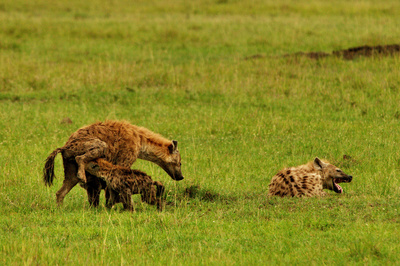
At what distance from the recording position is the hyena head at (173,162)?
8.20m

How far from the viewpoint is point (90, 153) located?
23.4ft

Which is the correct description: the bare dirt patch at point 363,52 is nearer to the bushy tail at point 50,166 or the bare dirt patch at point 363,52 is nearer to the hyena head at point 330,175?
the hyena head at point 330,175

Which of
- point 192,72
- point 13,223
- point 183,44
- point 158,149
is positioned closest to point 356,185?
point 158,149

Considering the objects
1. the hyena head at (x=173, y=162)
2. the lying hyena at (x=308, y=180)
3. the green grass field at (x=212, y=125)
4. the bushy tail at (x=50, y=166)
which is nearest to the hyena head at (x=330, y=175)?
the lying hyena at (x=308, y=180)

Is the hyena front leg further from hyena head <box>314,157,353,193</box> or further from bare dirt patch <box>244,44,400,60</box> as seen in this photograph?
bare dirt patch <box>244,44,400,60</box>

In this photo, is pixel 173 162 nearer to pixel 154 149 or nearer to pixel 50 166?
pixel 154 149

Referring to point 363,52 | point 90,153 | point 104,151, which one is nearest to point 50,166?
point 90,153

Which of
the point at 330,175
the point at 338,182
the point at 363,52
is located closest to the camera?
the point at 330,175

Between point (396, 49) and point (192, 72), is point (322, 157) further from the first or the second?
point (396, 49)

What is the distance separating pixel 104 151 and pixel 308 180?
2625 mm

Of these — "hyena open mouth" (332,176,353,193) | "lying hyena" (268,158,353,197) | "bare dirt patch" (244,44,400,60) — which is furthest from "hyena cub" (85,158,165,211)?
"bare dirt patch" (244,44,400,60)

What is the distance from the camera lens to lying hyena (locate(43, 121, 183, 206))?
7.17 meters

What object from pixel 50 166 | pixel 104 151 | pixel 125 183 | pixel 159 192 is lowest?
pixel 159 192

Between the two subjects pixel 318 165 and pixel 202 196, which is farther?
pixel 318 165
